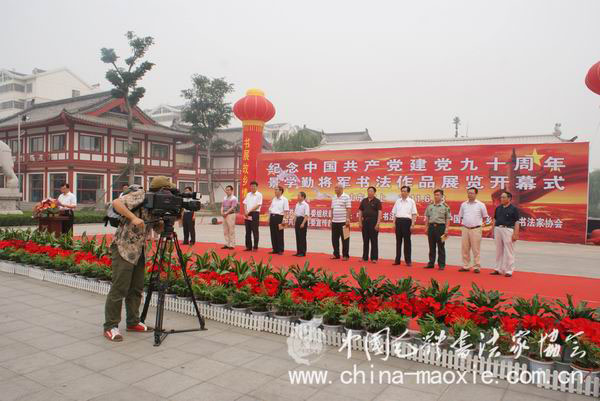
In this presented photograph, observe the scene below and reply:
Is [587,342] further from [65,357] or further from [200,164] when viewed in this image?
[200,164]

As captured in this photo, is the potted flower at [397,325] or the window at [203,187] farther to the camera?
the window at [203,187]

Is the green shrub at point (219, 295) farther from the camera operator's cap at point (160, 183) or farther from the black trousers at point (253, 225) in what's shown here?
the black trousers at point (253, 225)

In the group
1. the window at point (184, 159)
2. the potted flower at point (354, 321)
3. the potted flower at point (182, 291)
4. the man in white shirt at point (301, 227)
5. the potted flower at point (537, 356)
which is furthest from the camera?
the window at point (184, 159)

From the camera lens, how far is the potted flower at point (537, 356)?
9.31 feet

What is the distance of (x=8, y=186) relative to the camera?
16.2m

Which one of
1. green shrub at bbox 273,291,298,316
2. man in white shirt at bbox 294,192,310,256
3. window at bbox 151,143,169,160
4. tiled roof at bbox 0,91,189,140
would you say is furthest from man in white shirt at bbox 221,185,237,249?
window at bbox 151,143,169,160

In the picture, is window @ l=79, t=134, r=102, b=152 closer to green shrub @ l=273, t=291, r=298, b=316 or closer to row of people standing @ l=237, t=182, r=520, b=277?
row of people standing @ l=237, t=182, r=520, b=277

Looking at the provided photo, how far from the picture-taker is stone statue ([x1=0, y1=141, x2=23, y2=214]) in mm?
15375

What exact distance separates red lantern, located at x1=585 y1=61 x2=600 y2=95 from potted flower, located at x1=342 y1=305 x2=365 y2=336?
11.2m

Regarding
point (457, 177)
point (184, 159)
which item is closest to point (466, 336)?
point (457, 177)

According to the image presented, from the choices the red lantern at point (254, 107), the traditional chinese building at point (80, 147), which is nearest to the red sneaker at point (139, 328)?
the red lantern at point (254, 107)

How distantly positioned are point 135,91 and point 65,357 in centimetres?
2054

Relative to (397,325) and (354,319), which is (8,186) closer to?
(354,319)

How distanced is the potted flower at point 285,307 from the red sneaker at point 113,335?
1.30m
